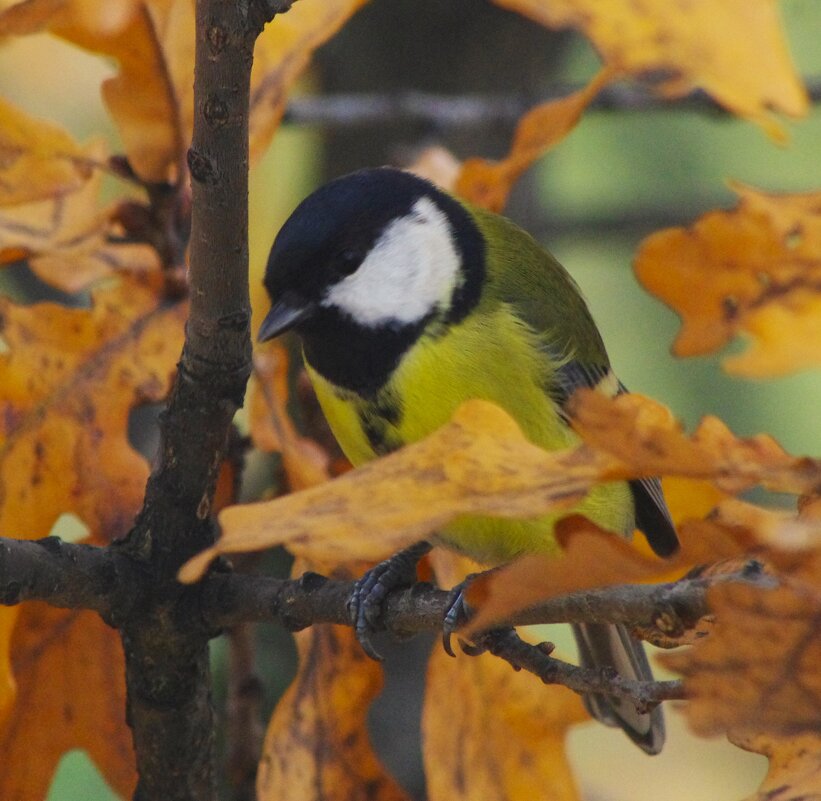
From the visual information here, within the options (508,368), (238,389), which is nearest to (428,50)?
(508,368)

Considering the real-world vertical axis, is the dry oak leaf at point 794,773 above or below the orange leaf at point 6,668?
above

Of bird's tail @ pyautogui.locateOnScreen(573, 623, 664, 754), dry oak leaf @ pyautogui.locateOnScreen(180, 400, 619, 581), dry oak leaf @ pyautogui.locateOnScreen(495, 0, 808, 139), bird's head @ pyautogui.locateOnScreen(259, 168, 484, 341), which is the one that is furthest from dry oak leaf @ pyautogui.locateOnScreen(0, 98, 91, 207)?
bird's tail @ pyautogui.locateOnScreen(573, 623, 664, 754)

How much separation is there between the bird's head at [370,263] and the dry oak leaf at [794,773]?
50 cm

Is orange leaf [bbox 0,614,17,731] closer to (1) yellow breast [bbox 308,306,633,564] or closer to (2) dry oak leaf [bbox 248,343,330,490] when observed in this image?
(2) dry oak leaf [bbox 248,343,330,490]

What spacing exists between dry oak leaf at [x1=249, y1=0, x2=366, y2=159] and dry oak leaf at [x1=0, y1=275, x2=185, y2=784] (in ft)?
0.43

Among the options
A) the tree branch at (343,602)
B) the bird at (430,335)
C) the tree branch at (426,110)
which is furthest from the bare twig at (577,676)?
the tree branch at (426,110)

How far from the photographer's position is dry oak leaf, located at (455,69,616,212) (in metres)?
0.76

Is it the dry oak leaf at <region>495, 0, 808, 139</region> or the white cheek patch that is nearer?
the dry oak leaf at <region>495, 0, 808, 139</region>

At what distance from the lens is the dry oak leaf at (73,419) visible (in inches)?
27.2

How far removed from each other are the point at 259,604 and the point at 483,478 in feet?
1.05

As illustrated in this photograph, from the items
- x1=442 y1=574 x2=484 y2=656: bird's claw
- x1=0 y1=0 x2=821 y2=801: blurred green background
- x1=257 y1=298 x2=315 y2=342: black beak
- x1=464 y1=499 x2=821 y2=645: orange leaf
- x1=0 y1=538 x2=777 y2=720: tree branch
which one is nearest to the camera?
x1=464 y1=499 x2=821 y2=645: orange leaf

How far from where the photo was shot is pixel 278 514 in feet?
1.19

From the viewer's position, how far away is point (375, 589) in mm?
780

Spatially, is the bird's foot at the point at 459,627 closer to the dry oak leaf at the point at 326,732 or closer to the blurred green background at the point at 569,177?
the dry oak leaf at the point at 326,732
